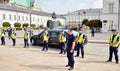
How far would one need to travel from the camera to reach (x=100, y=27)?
207 ft

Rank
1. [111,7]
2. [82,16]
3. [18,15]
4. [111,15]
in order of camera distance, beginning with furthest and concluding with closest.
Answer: [82,16] → [18,15] → [111,7] → [111,15]

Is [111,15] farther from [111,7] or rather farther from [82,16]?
[82,16]

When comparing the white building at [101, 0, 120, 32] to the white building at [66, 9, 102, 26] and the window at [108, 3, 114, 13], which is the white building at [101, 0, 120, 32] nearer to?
the window at [108, 3, 114, 13]

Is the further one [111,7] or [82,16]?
[82,16]

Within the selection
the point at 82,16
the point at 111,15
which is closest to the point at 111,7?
the point at 111,15

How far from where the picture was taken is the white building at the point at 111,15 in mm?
57719

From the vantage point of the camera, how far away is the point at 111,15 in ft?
191

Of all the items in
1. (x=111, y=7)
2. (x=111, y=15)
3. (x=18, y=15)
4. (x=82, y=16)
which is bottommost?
(x=111, y=15)

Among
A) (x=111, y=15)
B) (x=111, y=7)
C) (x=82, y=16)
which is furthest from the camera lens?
(x=82, y=16)

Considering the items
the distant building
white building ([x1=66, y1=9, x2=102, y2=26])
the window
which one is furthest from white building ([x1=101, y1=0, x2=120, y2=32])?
white building ([x1=66, y1=9, x2=102, y2=26])

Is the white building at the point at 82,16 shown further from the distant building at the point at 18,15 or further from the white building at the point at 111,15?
the white building at the point at 111,15

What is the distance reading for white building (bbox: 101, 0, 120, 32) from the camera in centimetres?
5772

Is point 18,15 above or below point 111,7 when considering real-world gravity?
below

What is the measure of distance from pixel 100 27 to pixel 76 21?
66.1 metres
